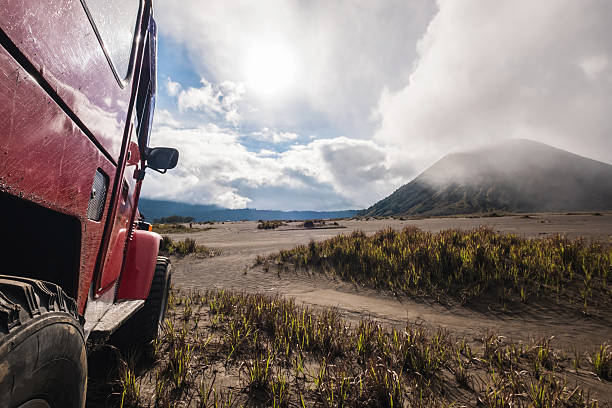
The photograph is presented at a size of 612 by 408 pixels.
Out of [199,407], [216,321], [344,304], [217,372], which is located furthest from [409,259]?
[199,407]

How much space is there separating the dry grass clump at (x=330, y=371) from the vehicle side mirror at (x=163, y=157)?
1724 mm

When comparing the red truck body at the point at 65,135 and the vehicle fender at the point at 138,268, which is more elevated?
the red truck body at the point at 65,135

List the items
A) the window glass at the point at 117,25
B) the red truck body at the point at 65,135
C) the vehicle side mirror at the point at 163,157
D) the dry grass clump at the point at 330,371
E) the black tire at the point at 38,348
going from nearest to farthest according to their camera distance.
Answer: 1. the black tire at the point at 38,348
2. the red truck body at the point at 65,135
3. the window glass at the point at 117,25
4. the dry grass clump at the point at 330,371
5. the vehicle side mirror at the point at 163,157

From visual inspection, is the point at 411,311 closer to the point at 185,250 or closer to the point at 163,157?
the point at 163,157

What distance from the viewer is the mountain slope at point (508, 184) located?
91.5m

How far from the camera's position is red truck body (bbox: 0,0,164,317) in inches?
31.1

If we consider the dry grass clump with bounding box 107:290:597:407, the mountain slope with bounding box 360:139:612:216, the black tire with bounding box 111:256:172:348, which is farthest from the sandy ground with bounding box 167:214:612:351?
the mountain slope with bounding box 360:139:612:216

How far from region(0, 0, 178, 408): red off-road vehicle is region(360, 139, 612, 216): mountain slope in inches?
4340

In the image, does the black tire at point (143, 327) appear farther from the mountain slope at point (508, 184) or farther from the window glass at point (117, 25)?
the mountain slope at point (508, 184)

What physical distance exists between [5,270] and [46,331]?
1.89 feet

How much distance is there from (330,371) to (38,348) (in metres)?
2.27

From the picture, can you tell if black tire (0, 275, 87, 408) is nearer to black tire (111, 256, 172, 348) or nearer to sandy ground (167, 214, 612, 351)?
black tire (111, 256, 172, 348)

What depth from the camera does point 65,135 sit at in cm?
106

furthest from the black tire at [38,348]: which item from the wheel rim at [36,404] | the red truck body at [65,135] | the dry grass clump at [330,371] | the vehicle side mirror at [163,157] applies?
the vehicle side mirror at [163,157]
